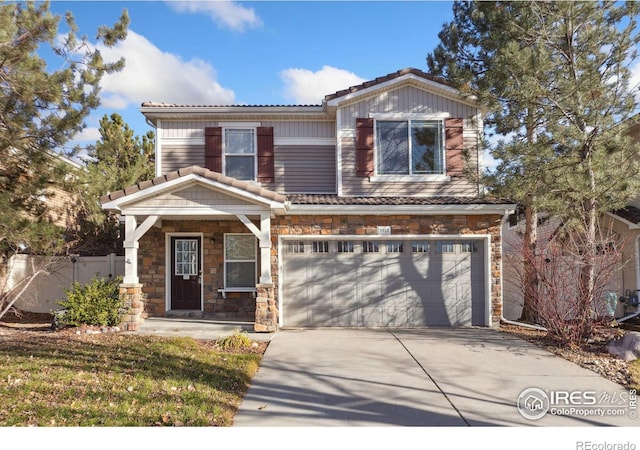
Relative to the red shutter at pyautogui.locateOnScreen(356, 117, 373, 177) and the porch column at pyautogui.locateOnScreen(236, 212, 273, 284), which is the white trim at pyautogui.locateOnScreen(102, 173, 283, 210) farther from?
the red shutter at pyautogui.locateOnScreen(356, 117, 373, 177)

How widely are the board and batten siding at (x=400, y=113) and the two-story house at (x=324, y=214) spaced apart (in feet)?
0.09

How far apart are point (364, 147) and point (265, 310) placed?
189 inches

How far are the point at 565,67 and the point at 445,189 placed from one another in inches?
145

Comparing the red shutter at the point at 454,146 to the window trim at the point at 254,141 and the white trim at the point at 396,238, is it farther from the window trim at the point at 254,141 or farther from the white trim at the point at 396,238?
the window trim at the point at 254,141

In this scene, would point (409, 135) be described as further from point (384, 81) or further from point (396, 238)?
point (396, 238)

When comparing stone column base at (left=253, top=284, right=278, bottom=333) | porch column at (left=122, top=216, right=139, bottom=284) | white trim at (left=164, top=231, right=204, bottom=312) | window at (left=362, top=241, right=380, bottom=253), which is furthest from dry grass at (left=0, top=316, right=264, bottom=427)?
window at (left=362, top=241, right=380, bottom=253)

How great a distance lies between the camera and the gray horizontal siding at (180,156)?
40.7ft

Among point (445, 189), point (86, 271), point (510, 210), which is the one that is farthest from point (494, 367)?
point (86, 271)

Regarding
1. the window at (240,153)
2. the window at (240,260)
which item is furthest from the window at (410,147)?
the window at (240,260)

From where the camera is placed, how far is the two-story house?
10.2 meters

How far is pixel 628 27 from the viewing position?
9.27 metres

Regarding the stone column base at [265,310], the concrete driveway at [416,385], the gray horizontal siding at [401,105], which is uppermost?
the gray horizontal siding at [401,105]

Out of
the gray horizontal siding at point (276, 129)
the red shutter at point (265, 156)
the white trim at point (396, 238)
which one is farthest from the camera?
the gray horizontal siding at point (276, 129)

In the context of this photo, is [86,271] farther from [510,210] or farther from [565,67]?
[565,67]
